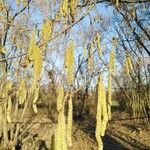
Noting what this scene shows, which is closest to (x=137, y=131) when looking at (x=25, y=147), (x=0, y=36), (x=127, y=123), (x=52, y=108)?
(x=127, y=123)

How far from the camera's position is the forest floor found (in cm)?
1227

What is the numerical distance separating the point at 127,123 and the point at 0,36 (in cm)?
1053

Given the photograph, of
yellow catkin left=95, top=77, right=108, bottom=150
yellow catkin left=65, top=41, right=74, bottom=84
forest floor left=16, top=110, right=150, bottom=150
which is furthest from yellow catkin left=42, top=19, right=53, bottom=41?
forest floor left=16, top=110, right=150, bottom=150

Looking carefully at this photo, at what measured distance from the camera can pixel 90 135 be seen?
15898 mm

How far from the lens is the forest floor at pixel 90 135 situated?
12.3 m

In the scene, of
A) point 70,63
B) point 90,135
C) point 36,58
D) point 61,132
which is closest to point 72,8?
point 36,58

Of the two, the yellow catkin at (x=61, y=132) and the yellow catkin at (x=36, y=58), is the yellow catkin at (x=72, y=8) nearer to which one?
the yellow catkin at (x=36, y=58)

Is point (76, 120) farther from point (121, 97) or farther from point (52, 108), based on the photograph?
point (121, 97)

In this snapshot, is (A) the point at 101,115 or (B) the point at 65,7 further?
(B) the point at 65,7

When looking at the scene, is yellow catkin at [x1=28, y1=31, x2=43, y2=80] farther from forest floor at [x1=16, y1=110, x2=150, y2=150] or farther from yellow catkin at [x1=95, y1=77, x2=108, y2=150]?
forest floor at [x1=16, y1=110, x2=150, y2=150]

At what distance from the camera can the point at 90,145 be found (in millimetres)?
14305

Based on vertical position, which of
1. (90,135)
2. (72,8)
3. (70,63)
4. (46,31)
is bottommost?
(90,135)

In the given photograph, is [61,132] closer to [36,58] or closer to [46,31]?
[36,58]

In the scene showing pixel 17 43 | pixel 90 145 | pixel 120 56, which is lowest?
pixel 90 145
